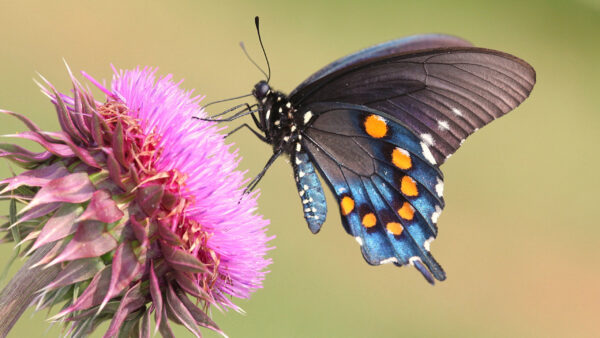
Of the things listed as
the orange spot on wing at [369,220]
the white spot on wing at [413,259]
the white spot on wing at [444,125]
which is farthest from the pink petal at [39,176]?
the white spot on wing at [444,125]

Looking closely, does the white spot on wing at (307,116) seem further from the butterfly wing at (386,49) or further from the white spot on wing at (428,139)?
the white spot on wing at (428,139)

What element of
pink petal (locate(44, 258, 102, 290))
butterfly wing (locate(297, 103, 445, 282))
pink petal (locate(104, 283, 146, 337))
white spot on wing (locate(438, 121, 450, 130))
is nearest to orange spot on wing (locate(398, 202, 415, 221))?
butterfly wing (locate(297, 103, 445, 282))

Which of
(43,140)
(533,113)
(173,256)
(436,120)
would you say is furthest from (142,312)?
(533,113)

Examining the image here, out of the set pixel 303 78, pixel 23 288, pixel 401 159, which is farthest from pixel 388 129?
pixel 303 78

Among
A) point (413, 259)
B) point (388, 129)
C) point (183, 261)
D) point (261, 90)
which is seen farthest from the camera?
point (261, 90)

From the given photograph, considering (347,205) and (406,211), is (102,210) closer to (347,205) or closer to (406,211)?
(347,205)

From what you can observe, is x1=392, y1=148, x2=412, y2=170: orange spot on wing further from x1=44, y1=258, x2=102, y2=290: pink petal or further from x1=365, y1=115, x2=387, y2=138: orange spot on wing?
x1=44, y1=258, x2=102, y2=290: pink petal

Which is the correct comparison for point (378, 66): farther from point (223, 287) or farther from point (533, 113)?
point (533, 113)
